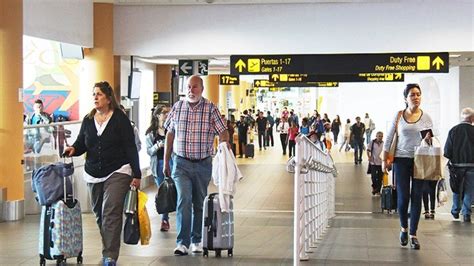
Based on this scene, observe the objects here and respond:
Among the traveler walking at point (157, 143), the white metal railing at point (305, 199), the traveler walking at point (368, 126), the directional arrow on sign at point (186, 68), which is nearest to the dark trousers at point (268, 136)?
the traveler walking at point (368, 126)

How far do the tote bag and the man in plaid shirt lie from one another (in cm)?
209

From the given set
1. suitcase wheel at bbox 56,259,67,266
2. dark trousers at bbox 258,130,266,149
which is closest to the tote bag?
suitcase wheel at bbox 56,259,67,266

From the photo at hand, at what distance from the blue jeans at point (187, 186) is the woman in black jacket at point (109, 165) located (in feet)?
3.67

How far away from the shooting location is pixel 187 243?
8.31 metres

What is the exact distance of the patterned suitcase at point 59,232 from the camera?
7488 mm

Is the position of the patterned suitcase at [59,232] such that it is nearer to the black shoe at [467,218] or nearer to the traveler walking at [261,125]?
the black shoe at [467,218]

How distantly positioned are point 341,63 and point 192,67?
4282mm

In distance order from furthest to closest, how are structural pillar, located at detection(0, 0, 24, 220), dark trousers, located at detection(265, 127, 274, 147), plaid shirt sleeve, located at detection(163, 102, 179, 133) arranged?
1. dark trousers, located at detection(265, 127, 274, 147)
2. structural pillar, located at detection(0, 0, 24, 220)
3. plaid shirt sleeve, located at detection(163, 102, 179, 133)

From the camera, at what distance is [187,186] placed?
8.30 metres

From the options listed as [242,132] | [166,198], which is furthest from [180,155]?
[242,132]

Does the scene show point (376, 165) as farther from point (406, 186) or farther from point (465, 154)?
point (406, 186)

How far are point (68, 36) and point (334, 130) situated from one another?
30674mm

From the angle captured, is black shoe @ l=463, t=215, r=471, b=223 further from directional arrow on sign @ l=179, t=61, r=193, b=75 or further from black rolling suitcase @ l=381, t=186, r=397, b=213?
directional arrow on sign @ l=179, t=61, r=193, b=75

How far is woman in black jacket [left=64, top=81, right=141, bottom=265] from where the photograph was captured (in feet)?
23.3
